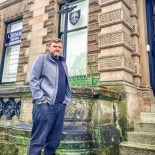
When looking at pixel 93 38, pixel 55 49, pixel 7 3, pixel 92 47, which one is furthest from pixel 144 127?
pixel 7 3

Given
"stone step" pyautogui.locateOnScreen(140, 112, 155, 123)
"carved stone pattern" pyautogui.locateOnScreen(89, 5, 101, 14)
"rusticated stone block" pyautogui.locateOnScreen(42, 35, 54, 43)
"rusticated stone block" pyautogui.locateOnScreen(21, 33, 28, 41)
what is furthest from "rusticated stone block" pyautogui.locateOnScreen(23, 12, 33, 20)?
"stone step" pyautogui.locateOnScreen(140, 112, 155, 123)

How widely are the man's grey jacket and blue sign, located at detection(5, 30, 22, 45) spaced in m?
8.24

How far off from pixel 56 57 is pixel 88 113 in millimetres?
1533

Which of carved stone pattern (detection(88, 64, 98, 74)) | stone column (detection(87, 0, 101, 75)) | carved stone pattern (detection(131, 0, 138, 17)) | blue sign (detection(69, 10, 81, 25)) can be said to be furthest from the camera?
blue sign (detection(69, 10, 81, 25))

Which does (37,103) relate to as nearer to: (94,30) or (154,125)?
(154,125)

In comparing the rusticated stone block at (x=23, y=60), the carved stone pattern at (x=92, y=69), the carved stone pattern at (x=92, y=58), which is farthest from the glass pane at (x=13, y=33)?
the carved stone pattern at (x=92, y=69)

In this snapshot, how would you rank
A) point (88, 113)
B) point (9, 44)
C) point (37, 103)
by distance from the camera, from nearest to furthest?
point (37, 103)
point (88, 113)
point (9, 44)

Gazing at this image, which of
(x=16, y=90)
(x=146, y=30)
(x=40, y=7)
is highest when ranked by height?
(x=40, y=7)

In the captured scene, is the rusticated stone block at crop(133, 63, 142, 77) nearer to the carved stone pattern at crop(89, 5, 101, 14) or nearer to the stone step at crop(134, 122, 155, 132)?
the stone step at crop(134, 122, 155, 132)

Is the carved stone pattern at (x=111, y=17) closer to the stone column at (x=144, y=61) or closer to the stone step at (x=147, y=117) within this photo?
the stone column at (x=144, y=61)

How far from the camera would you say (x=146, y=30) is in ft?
22.6

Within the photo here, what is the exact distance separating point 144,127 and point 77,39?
459cm

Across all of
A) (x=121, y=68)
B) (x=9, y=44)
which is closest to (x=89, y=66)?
(x=121, y=68)

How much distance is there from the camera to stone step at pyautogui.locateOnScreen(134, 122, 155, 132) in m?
4.99
